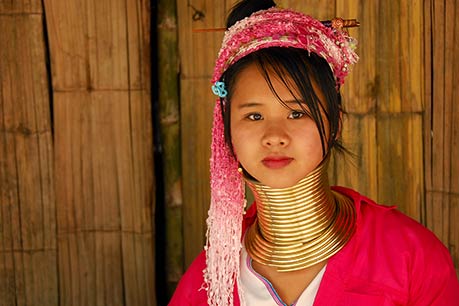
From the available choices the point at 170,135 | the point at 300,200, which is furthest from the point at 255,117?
the point at 170,135

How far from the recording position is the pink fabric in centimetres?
239

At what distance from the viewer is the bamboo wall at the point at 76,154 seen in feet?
11.0

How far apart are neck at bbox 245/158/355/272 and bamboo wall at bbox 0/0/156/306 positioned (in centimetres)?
98

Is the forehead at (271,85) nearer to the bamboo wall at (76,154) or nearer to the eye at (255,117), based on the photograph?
the eye at (255,117)

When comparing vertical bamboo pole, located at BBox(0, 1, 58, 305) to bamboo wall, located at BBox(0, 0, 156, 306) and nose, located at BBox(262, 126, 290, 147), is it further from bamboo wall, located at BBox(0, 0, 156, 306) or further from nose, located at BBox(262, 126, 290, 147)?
nose, located at BBox(262, 126, 290, 147)

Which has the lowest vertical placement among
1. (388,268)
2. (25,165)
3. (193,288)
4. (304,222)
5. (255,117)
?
(193,288)

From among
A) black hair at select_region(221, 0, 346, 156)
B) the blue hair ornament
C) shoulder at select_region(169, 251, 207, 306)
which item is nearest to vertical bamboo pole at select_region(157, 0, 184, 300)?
shoulder at select_region(169, 251, 207, 306)

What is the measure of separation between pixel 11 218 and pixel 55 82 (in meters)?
0.61

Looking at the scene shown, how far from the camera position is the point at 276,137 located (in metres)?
2.41

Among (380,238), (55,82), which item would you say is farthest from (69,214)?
(380,238)

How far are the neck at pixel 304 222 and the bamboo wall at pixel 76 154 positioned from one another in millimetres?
983

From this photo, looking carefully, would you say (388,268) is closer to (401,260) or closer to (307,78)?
(401,260)

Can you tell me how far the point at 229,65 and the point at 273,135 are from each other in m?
0.32

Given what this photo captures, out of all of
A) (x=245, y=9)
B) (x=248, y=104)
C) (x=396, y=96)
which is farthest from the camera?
(x=396, y=96)
